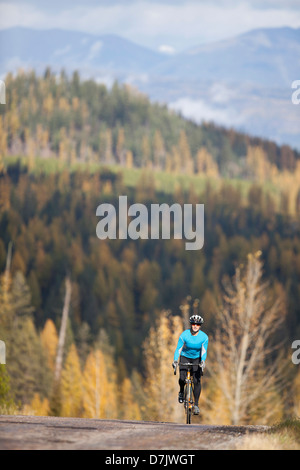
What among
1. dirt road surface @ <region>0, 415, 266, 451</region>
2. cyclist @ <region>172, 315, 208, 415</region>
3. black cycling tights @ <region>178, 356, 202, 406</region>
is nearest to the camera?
dirt road surface @ <region>0, 415, 266, 451</region>

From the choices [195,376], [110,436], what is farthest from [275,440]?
[195,376]

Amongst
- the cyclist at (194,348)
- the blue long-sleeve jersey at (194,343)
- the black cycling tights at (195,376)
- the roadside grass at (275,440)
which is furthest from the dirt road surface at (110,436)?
the blue long-sleeve jersey at (194,343)

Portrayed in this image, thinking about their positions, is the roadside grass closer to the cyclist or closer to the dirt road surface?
the dirt road surface

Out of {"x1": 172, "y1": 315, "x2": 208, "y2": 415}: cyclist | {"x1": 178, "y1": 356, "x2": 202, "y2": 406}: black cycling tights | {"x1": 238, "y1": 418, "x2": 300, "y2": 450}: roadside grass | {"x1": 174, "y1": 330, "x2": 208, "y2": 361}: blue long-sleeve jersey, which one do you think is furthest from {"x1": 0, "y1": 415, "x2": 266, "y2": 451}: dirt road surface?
{"x1": 174, "y1": 330, "x2": 208, "y2": 361}: blue long-sleeve jersey

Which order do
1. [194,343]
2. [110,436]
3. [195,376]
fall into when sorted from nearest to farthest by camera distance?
[110,436] → [194,343] → [195,376]

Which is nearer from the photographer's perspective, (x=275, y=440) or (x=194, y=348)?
(x=275, y=440)

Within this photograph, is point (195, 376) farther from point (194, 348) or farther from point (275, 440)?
point (275, 440)

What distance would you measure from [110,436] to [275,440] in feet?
8.66

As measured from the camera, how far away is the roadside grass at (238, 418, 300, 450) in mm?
→ 11727

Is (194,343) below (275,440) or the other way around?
the other way around

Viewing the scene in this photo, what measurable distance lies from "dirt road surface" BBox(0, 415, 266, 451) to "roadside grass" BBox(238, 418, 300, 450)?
238 mm

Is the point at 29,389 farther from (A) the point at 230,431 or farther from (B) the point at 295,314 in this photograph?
(B) the point at 295,314

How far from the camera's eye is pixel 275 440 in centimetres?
1211

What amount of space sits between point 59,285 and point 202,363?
152248mm
